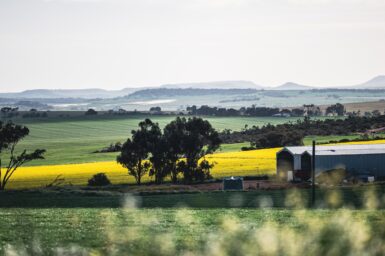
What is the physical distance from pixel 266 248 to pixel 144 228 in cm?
553

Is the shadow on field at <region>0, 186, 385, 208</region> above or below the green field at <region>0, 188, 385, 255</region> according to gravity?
below

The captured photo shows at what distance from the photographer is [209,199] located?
41219 millimetres

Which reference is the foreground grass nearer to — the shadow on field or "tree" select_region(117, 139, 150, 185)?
the shadow on field

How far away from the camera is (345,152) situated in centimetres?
6247

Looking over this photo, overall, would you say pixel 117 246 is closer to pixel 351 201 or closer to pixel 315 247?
pixel 315 247

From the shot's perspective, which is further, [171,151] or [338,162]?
[171,151]

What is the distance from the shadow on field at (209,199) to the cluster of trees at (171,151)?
23.0 m

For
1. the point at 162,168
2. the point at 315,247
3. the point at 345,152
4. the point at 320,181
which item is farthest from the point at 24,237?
the point at 162,168

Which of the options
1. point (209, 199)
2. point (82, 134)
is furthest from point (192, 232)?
point (82, 134)

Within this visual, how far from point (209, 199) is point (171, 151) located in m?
33.4

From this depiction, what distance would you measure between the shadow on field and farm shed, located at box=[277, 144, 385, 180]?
1412 cm

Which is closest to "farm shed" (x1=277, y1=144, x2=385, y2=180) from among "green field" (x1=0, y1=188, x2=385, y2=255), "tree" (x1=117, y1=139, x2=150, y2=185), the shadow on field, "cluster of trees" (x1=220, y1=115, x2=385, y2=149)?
the shadow on field

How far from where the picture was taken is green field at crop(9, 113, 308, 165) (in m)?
102

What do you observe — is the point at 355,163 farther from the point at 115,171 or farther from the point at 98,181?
the point at 115,171
